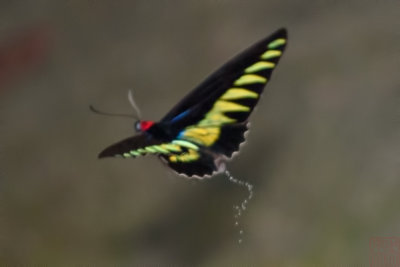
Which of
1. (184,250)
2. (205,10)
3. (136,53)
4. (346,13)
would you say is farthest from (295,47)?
(184,250)

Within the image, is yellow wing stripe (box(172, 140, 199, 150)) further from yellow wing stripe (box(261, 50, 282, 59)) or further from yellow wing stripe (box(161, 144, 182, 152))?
yellow wing stripe (box(261, 50, 282, 59))

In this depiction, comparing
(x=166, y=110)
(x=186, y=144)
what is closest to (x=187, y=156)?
(x=186, y=144)

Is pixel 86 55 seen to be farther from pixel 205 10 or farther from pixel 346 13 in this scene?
pixel 346 13

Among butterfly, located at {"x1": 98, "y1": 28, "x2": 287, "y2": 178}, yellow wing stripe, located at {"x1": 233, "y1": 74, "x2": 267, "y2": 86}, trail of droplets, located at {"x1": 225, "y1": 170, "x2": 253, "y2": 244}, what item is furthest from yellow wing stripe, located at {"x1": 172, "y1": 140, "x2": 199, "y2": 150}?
trail of droplets, located at {"x1": 225, "y1": 170, "x2": 253, "y2": 244}

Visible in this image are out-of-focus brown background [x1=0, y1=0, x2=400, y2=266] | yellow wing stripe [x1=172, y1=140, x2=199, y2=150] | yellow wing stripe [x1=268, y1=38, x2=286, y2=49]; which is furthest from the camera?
out-of-focus brown background [x1=0, y1=0, x2=400, y2=266]

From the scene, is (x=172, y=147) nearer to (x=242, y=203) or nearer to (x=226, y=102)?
(x=226, y=102)

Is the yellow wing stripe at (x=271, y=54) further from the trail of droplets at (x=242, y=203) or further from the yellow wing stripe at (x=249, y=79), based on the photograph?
the trail of droplets at (x=242, y=203)
